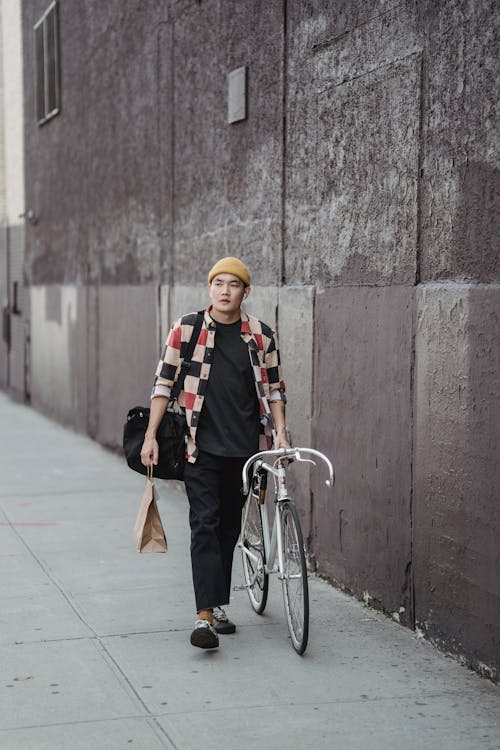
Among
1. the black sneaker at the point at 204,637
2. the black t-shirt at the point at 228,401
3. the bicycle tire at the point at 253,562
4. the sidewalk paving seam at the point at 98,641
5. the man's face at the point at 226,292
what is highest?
the man's face at the point at 226,292

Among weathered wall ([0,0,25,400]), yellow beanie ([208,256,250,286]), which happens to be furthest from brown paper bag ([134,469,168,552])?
weathered wall ([0,0,25,400])

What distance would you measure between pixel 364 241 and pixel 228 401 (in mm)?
1423

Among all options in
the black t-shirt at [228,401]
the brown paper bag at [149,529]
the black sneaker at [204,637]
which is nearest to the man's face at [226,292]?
the black t-shirt at [228,401]

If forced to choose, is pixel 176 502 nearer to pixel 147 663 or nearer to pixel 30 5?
pixel 147 663

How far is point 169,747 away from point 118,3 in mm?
9684

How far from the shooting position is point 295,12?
25.5 ft

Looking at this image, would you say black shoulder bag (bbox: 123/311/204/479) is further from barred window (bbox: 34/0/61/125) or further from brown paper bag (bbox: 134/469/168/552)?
barred window (bbox: 34/0/61/125)

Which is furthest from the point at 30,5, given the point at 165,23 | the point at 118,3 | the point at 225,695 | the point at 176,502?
the point at 225,695

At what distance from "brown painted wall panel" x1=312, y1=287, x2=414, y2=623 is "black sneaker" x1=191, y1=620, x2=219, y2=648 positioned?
1.05 meters

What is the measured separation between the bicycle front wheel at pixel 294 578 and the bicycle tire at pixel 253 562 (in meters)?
0.35

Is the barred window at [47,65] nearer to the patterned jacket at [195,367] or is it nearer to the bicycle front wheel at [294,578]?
the patterned jacket at [195,367]

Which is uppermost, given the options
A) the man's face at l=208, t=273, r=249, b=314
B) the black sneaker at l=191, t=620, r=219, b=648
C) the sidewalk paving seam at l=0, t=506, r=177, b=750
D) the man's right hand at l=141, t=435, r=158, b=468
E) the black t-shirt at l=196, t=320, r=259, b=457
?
the man's face at l=208, t=273, r=249, b=314

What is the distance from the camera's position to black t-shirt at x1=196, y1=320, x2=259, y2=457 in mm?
5980

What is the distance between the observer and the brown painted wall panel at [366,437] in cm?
633
